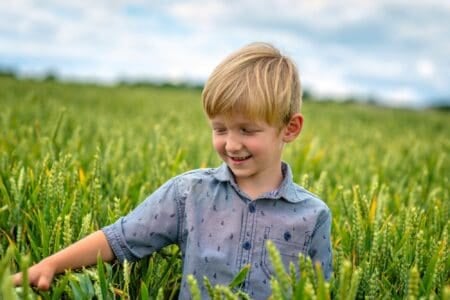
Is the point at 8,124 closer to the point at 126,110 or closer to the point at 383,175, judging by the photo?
the point at 383,175

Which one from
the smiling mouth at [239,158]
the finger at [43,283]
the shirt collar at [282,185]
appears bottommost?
the finger at [43,283]

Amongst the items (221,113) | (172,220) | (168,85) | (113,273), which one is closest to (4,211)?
(113,273)

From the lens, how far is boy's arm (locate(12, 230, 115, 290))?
151cm

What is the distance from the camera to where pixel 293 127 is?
171 cm

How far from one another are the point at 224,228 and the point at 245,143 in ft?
0.83

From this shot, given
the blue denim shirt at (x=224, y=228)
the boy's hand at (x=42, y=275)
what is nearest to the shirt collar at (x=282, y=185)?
the blue denim shirt at (x=224, y=228)

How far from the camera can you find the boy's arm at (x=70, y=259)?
4.97 ft

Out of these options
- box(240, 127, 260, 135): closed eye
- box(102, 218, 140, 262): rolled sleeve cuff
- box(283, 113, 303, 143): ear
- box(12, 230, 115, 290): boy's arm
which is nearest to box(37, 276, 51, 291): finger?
box(12, 230, 115, 290): boy's arm

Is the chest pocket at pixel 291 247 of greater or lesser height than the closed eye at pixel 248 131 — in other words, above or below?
below

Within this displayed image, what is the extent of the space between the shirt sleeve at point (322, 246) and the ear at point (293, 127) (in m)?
0.24

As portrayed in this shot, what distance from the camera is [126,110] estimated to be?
744 cm

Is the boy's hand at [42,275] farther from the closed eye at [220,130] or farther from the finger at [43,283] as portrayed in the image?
the closed eye at [220,130]

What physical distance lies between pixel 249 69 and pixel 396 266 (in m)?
0.71

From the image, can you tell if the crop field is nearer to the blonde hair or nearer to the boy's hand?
the boy's hand
